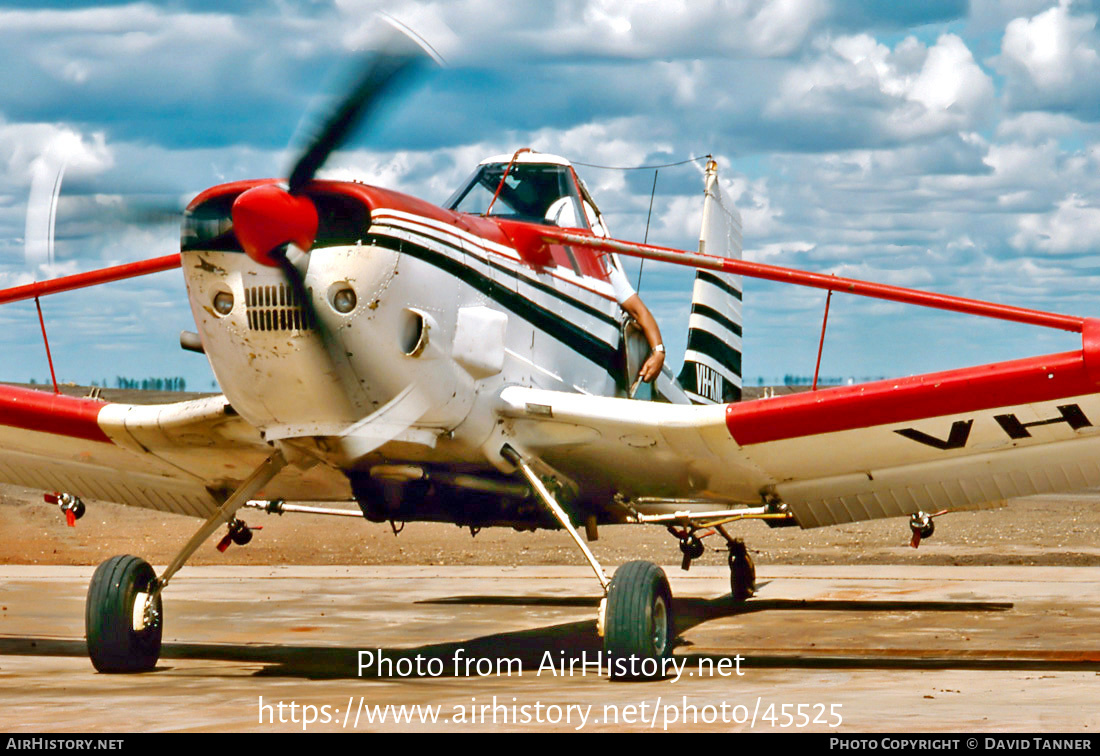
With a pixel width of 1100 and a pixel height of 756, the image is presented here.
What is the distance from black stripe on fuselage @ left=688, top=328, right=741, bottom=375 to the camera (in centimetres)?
1689

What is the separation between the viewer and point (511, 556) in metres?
25.4

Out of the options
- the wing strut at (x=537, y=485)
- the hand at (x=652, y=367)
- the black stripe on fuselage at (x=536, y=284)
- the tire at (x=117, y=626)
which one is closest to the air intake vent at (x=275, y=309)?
the black stripe on fuselage at (x=536, y=284)

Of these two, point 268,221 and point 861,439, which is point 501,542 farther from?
point 268,221

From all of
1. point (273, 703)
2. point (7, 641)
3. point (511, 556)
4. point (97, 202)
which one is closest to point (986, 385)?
point (273, 703)

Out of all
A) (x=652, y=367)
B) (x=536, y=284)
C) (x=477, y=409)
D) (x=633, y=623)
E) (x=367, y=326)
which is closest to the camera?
(x=367, y=326)

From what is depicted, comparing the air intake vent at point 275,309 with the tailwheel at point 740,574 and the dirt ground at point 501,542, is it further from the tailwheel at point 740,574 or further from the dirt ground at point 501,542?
the dirt ground at point 501,542

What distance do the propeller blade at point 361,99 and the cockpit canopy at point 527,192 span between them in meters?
2.75

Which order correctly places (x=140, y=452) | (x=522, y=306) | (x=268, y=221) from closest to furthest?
(x=268, y=221)
(x=522, y=306)
(x=140, y=452)

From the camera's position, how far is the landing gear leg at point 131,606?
33.8 feet

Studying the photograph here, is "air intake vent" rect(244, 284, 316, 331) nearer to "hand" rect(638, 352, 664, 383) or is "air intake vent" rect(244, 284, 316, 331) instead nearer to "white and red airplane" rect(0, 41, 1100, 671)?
"white and red airplane" rect(0, 41, 1100, 671)

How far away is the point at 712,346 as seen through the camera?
1700 cm

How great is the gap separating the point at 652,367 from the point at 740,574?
5123 mm

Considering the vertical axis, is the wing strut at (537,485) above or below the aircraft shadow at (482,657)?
above

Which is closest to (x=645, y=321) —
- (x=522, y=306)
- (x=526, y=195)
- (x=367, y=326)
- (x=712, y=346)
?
(x=526, y=195)
